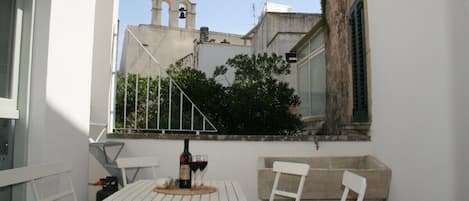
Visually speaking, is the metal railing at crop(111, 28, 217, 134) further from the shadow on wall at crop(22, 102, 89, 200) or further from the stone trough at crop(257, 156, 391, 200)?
the stone trough at crop(257, 156, 391, 200)

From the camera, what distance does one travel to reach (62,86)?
317cm

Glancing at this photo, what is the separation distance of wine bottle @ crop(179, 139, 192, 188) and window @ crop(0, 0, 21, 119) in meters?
1.24

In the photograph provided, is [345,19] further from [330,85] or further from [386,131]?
[386,131]

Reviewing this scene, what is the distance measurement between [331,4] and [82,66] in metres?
3.63

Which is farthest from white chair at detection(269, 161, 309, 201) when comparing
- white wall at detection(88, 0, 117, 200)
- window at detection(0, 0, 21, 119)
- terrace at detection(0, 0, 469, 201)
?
white wall at detection(88, 0, 117, 200)

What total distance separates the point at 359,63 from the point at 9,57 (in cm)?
335

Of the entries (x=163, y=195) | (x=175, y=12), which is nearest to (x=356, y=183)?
(x=163, y=195)

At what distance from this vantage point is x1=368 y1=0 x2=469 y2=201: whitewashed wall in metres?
2.54

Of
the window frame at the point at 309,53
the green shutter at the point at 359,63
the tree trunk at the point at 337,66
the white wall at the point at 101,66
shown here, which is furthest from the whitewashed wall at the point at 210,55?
the green shutter at the point at 359,63

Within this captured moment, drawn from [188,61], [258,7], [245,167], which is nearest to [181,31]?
[188,61]

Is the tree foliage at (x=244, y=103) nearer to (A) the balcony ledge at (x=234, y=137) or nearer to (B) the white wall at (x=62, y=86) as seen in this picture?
(A) the balcony ledge at (x=234, y=137)

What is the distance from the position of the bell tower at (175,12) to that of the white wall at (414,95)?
338 inches

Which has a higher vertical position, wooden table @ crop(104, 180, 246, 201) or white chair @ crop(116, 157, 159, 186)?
white chair @ crop(116, 157, 159, 186)

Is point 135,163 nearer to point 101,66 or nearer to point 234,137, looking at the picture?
point 234,137
